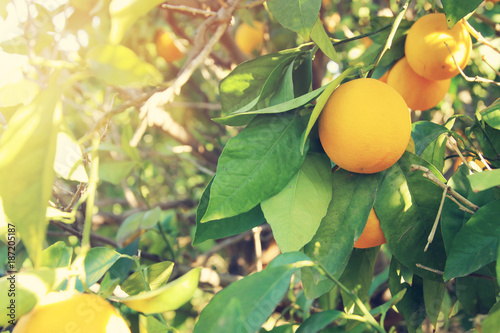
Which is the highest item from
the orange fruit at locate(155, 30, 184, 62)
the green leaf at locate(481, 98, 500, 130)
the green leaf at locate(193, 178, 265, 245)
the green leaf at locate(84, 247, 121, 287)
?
the green leaf at locate(84, 247, 121, 287)

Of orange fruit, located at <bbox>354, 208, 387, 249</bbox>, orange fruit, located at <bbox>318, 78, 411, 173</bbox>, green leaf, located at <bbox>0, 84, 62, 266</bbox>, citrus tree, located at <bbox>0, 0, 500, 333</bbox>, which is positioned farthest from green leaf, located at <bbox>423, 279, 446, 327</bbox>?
green leaf, located at <bbox>0, 84, 62, 266</bbox>

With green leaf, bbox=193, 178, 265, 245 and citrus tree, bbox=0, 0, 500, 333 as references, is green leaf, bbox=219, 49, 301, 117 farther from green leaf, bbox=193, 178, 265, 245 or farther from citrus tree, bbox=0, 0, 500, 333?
green leaf, bbox=193, 178, 265, 245

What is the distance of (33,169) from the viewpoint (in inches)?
13.5

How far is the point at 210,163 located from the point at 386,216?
110 cm

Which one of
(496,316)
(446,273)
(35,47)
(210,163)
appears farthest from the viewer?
(210,163)

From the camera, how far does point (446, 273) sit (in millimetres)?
541

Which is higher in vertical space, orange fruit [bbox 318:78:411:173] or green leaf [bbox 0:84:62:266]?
green leaf [bbox 0:84:62:266]

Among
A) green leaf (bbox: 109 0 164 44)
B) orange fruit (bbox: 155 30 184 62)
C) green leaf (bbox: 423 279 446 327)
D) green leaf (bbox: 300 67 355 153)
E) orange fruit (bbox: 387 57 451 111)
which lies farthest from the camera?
orange fruit (bbox: 155 30 184 62)

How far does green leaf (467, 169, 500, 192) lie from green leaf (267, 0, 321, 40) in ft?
0.91

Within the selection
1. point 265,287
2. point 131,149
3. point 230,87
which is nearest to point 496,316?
point 265,287

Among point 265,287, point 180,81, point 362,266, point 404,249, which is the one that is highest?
point 180,81

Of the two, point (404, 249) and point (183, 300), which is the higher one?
point (183, 300)

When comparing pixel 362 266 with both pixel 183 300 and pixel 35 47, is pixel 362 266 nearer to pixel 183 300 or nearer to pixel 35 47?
pixel 183 300

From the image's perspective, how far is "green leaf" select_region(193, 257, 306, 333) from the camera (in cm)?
42
